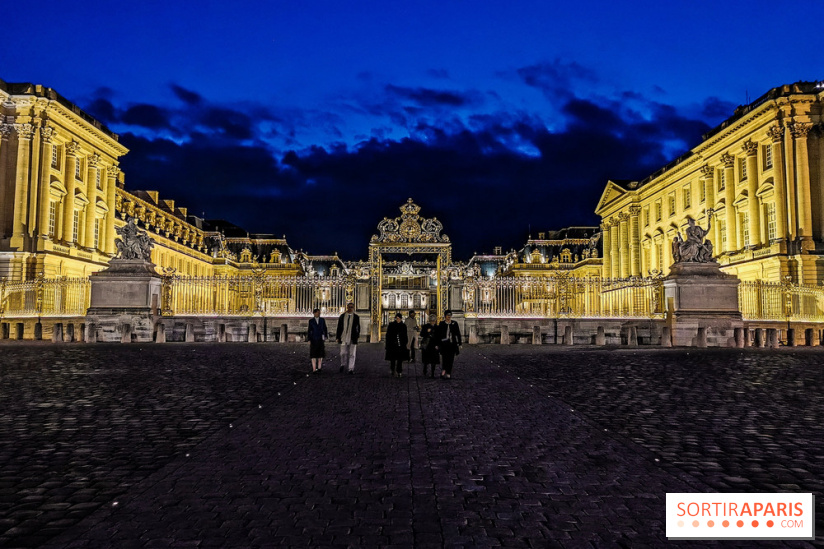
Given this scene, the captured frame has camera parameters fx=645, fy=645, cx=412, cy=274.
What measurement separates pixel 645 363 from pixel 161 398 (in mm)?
11396

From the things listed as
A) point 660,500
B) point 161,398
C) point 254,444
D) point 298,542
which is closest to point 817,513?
point 660,500

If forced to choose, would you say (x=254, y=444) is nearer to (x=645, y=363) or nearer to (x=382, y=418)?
(x=382, y=418)

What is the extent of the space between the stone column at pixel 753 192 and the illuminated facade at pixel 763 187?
0.21ft

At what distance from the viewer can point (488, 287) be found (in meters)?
27.5

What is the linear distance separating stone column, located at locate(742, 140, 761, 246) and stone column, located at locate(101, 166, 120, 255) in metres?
49.0

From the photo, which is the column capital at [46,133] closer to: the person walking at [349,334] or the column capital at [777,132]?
the person walking at [349,334]

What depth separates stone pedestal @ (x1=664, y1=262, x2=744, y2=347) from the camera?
23266mm

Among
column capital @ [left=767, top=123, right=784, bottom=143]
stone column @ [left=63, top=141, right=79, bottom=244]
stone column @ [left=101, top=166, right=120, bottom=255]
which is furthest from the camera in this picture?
stone column @ [left=101, top=166, right=120, bottom=255]

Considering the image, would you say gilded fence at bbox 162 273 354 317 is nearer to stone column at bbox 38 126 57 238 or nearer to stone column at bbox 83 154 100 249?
stone column at bbox 38 126 57 238

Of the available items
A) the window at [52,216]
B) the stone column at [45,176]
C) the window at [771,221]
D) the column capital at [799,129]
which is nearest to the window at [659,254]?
the window at [771,221]

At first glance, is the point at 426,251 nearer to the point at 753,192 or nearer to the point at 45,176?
the point at 45,176

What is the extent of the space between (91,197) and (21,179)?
7.53 meters

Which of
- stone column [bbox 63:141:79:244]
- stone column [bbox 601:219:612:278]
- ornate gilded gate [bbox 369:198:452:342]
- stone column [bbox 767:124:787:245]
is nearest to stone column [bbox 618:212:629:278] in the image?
stone column [bbox 601:219:612:278]

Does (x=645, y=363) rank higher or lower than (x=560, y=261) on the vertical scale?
lower
